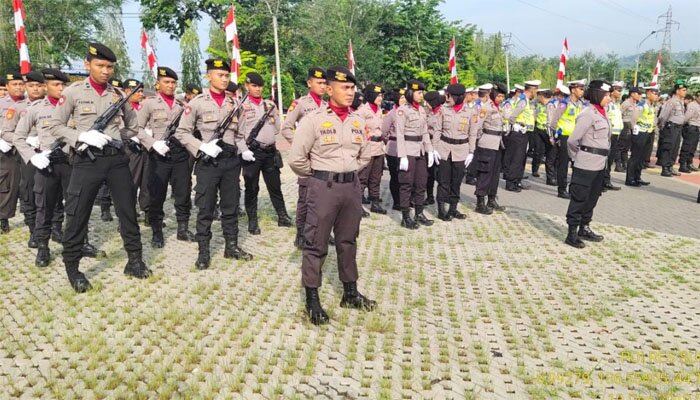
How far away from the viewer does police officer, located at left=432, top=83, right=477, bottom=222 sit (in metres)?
8.22

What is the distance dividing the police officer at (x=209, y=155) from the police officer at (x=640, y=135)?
9.02 m

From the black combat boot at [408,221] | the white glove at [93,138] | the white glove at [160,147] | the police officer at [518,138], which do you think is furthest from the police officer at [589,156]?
the white glove at [93,138]

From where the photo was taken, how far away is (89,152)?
15.9 ft

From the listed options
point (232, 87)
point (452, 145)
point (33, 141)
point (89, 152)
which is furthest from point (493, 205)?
point (33, 141)

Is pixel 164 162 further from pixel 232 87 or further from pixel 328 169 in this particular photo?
pixel 328 169

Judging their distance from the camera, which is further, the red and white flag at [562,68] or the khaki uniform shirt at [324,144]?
Answer: the red and white flag at [562,68]

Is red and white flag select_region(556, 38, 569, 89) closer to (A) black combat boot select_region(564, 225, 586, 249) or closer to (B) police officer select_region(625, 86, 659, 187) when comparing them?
(B) police officer select_region(625, 86, 659, 187)

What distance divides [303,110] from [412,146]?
1771 mm

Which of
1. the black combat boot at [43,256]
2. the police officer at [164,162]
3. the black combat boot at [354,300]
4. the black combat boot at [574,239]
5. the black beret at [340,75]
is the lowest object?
the black combat boot at [43,256]

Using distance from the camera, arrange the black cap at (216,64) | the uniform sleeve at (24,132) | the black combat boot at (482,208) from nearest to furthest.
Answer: the black cap at (216,64), the uniform sleeve at (24,132), the black combat boot at (482,208)

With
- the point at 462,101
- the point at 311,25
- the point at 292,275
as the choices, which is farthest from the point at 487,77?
the point at 292,275

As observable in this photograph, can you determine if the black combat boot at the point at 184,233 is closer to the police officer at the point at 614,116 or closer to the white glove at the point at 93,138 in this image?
the white glove at the point at 93,138

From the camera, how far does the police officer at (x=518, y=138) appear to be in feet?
34.9

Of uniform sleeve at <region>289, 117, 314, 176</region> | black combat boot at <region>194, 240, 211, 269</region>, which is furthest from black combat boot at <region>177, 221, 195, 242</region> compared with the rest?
uniform sleeve at <region>289, 117, 314, 176</region>
